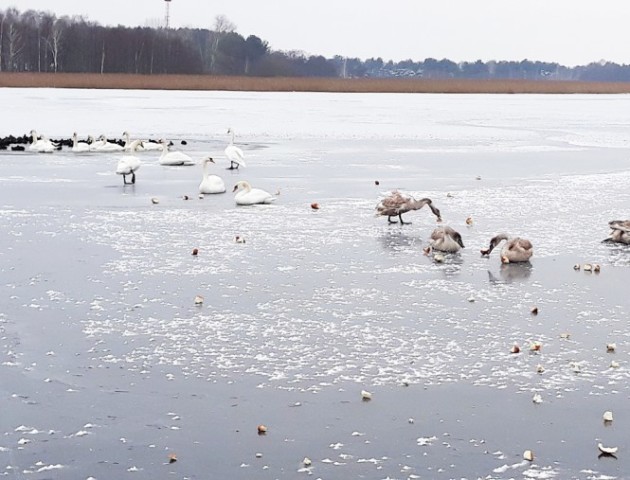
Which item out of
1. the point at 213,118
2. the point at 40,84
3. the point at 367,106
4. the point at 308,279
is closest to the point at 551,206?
the point at 308,279

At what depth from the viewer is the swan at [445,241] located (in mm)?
9469

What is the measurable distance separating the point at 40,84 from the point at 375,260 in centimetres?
4775

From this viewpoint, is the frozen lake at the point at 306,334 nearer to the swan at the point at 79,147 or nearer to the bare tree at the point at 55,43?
the swan at the point at 79,147

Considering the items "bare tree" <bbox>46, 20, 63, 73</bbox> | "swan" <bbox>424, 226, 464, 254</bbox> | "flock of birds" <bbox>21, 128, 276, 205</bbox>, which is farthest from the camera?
"bare tree" <bbox>46, 20, 63, 73</bbox>

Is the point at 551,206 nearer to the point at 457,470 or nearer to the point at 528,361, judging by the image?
the point at 528,361

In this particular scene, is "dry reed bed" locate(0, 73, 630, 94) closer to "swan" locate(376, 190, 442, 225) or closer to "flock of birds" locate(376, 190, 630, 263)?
"swan" locate(376, 190, 442, 225)

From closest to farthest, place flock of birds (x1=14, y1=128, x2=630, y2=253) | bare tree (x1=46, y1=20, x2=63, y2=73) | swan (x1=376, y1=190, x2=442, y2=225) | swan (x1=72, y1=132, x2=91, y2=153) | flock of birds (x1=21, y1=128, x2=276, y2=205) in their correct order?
1. flock of birds (x1=14, y1=128, x2=630, y2=253)
2. swan (x1=376, y1=190, x2=442, y2=225)
3. flock of birds (x1=21, y1=128, x2=276, y2=205)
4. swan (x1=72, y1=132, x2=91, y2=153)
5. bare tree (x1=46, y1=20, x2=63, y2=73)

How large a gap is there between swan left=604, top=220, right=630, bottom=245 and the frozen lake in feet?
0.69

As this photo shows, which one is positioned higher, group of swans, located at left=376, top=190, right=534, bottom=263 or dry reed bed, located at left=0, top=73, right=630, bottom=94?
dry reed bed, located at left=0, top=73, right=630, bottom=94

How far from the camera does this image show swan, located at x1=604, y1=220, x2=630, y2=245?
9922mm

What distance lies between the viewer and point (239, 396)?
5348 mm

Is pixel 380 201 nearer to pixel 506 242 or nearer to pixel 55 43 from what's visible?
pixel 506 242

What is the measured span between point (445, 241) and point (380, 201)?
227cm

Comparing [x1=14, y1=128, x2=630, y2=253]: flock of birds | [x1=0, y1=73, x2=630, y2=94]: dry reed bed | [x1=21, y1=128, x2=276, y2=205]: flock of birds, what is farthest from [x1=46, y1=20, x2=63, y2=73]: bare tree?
[x1=14, y1=128, x2=630, y2=253]: flock of birds
